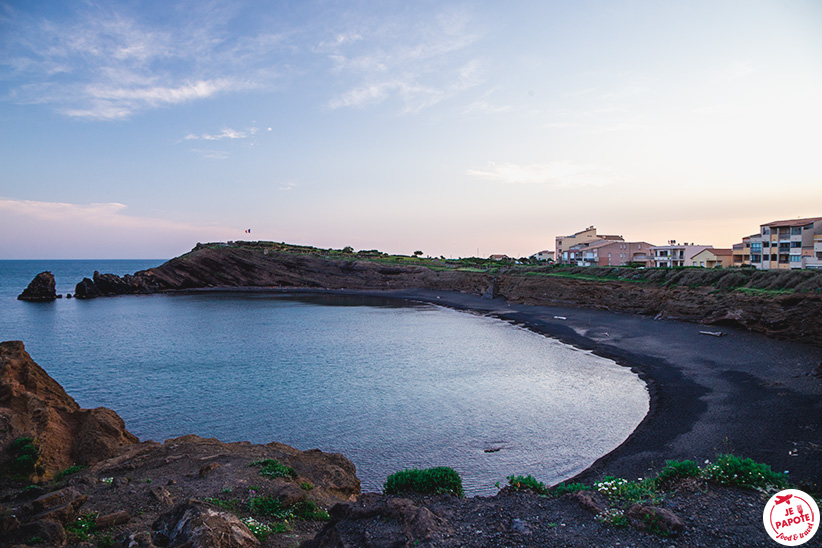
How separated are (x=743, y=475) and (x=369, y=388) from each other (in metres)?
18.5

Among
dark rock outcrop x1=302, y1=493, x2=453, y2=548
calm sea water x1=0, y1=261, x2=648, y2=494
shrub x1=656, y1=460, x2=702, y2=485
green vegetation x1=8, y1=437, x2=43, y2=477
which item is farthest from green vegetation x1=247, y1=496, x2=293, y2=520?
shrub x1=656, y1=460, x2=702, y2=485

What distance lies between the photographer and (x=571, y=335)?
38.8m

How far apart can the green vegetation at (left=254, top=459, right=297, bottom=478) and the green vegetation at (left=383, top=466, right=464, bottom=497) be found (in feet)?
10.8

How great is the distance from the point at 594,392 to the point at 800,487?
51.0 ft

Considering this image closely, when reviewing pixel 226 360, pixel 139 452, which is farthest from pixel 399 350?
pixel 139 452

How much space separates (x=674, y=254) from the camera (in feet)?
256

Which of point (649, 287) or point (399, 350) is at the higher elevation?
point (649, 287)

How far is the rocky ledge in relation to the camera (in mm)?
6324

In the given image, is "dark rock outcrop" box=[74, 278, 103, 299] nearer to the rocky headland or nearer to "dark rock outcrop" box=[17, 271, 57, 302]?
"dark rock outcrop" box=[17, 271, 57, 302]

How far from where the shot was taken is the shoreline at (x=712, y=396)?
13688 mm

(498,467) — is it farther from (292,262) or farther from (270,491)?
(292,262)

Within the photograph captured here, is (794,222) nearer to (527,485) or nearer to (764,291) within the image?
(764,291)

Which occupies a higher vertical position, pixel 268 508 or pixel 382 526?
pixel 382 526

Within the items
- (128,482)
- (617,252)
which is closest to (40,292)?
(128,482)
